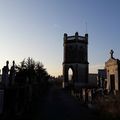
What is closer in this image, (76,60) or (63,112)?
(63,112)

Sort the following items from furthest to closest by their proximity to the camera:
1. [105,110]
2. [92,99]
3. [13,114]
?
1. [92,99]
2. [105,110]
3. [13,114]

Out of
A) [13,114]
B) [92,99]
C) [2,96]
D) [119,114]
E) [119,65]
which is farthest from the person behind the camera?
[119,65]

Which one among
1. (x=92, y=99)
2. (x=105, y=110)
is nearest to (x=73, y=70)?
(x=92, y=99)

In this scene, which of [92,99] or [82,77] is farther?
[82,77]

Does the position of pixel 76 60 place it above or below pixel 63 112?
above

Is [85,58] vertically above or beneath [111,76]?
above

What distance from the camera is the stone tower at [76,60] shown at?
233ft

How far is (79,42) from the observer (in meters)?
72.4

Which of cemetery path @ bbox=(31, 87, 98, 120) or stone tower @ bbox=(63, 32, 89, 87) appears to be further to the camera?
stone tower @ bbox=(63, 32, 89, 87)

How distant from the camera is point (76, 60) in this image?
70.8 m

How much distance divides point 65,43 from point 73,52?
327 centimetres

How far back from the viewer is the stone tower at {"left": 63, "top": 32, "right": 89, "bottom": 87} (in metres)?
70.9

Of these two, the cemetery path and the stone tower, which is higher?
the stone tower

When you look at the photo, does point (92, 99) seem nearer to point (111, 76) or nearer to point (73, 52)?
point (111, 76)
